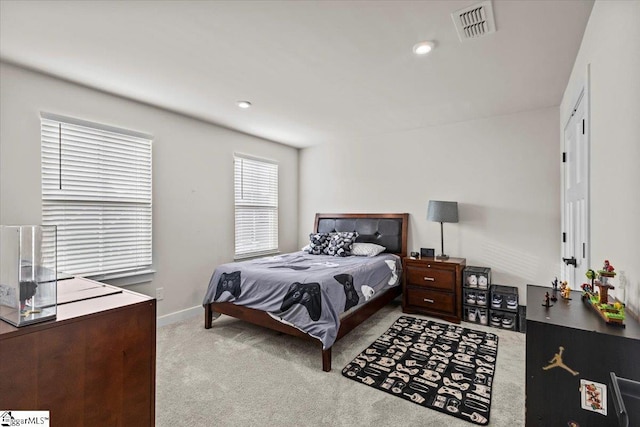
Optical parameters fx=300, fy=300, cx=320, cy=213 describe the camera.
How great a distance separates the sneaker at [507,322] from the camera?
3.29 meters

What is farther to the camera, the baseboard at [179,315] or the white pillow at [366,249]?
the white pillow at [366,249]

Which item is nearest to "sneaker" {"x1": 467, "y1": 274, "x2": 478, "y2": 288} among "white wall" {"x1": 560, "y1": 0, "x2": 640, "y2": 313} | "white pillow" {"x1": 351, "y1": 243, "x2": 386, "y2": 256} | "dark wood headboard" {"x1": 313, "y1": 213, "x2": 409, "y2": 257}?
"dark wood headboard" {"x1": 313, "y1": 213, "x2": 409, "y2": 257}

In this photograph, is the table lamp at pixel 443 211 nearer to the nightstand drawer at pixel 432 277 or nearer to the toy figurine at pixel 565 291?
the nightstand drawer at pixel 432 277

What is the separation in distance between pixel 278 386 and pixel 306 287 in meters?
0.78

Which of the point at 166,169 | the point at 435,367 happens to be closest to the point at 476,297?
the point at 435,367

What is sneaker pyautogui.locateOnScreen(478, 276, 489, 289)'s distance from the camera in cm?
343

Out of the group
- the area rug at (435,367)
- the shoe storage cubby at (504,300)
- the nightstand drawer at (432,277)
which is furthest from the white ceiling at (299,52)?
the area rug at (435,367)

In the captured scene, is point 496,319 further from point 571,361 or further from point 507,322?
point 571,361

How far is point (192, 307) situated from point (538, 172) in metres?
4.47

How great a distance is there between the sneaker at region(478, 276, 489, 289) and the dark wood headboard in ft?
3.46

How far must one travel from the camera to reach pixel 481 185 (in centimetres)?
384

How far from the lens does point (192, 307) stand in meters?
3.74

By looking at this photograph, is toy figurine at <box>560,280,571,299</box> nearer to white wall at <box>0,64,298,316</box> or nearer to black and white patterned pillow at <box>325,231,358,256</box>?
black and white patterned pillow at <box>325,231,358,256</box>

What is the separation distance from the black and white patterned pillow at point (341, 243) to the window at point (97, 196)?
2.25m
